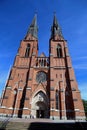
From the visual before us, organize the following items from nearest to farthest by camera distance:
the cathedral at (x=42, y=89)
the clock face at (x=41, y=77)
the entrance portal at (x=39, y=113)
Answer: the cathedral at (x=42, y=89), the entrance portal at (x=39, y=113), the clock face at (x=41, y=77)

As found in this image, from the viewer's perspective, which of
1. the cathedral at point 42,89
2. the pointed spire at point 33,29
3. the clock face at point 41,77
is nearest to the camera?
the cathedral at point 42,89

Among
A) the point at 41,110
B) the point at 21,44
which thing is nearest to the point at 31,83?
the point at 41,110

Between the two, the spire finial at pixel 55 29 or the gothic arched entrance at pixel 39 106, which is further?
the spire finial at pixel 55 29

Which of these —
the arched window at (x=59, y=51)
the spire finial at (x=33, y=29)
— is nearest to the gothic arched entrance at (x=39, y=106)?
the arched window at (x=59, y=51)

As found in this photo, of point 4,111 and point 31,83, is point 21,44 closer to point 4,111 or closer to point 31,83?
point 31,83

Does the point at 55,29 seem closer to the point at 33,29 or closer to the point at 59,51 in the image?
the point at 33,29

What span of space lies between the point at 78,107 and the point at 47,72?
10.5 m

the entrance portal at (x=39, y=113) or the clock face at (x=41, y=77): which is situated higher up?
the clock face at (x=41, y=77)

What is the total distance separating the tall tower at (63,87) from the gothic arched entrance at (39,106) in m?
2.29

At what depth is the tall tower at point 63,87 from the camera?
889 inches

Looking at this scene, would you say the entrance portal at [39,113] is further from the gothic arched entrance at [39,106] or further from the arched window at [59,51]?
the arched window at [59,51]

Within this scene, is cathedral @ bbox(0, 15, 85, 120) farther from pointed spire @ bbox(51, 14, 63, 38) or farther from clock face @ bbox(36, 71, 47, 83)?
pointed spire @ bbox(51, 14, 63, 38)

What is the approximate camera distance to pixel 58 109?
23.1 metres

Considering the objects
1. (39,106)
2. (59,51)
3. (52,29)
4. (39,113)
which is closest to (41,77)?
(39,106)
